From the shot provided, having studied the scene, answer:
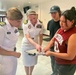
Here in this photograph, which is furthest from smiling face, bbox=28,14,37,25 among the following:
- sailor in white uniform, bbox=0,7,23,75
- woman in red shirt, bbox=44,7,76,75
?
woman in red shirt, bbox=44,7,76,75

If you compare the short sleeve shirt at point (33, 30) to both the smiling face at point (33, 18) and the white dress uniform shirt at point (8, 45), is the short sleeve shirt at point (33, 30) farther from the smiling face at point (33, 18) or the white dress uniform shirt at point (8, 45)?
the white dress uniform shirt at point (8, 45)

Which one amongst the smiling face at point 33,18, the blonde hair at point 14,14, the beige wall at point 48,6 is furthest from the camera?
the beige wall at point 48,6

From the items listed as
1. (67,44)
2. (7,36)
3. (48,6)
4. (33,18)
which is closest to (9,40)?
(7,36)

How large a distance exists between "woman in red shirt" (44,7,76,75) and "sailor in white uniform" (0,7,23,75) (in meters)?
0.53

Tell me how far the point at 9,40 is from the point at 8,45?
0.25ft

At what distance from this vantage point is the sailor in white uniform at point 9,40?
170 centimetres

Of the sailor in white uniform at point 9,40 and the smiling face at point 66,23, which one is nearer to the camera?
the smiling face at point 66,23

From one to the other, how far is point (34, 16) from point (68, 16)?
47.4 inches

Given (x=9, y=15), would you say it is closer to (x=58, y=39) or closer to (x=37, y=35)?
(x=58, y=39)

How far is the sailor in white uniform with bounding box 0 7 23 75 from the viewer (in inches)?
66.8

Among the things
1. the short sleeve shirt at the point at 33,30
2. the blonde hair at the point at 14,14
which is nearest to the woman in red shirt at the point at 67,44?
the blonde hair at the point at 14,14

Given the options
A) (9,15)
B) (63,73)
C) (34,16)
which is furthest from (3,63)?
(34,16)

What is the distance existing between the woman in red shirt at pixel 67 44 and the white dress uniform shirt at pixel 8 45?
592 mm

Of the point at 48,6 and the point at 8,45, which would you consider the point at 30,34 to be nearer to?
the point at 8,45
